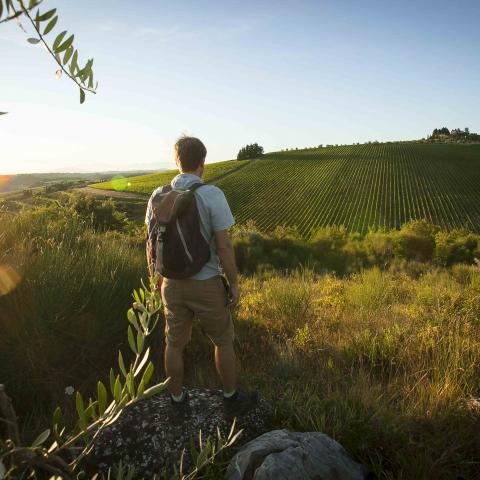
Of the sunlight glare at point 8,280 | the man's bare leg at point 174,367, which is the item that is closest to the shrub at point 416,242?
the man's bare leg at point 174,367

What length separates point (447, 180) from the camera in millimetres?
58844

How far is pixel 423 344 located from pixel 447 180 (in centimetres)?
6264

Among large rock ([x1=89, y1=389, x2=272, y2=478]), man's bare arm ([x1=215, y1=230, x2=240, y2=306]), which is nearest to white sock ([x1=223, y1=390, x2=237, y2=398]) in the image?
large rock ([x1=89, y1=389, x2=272, y2=478])

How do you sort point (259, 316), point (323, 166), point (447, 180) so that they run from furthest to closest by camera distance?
point (323, 166) < point (447, 180) < point (259, 316)

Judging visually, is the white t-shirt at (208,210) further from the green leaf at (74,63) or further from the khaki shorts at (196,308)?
the green leaf at (74,63)

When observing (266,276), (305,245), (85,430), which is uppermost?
(85,430)

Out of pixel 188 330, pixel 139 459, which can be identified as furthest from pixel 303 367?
pixel 139 459

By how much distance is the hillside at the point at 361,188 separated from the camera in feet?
148

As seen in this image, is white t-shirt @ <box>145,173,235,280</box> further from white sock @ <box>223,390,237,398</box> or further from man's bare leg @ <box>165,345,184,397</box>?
white sock @ <box>223,390,237,398</box>

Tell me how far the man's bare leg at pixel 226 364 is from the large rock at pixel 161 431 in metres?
0.21

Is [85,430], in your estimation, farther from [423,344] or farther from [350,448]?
[423,344]

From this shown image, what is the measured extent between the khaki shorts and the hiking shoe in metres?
0.43

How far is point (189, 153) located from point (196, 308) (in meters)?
1.17

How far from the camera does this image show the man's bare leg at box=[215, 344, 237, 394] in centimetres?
313
